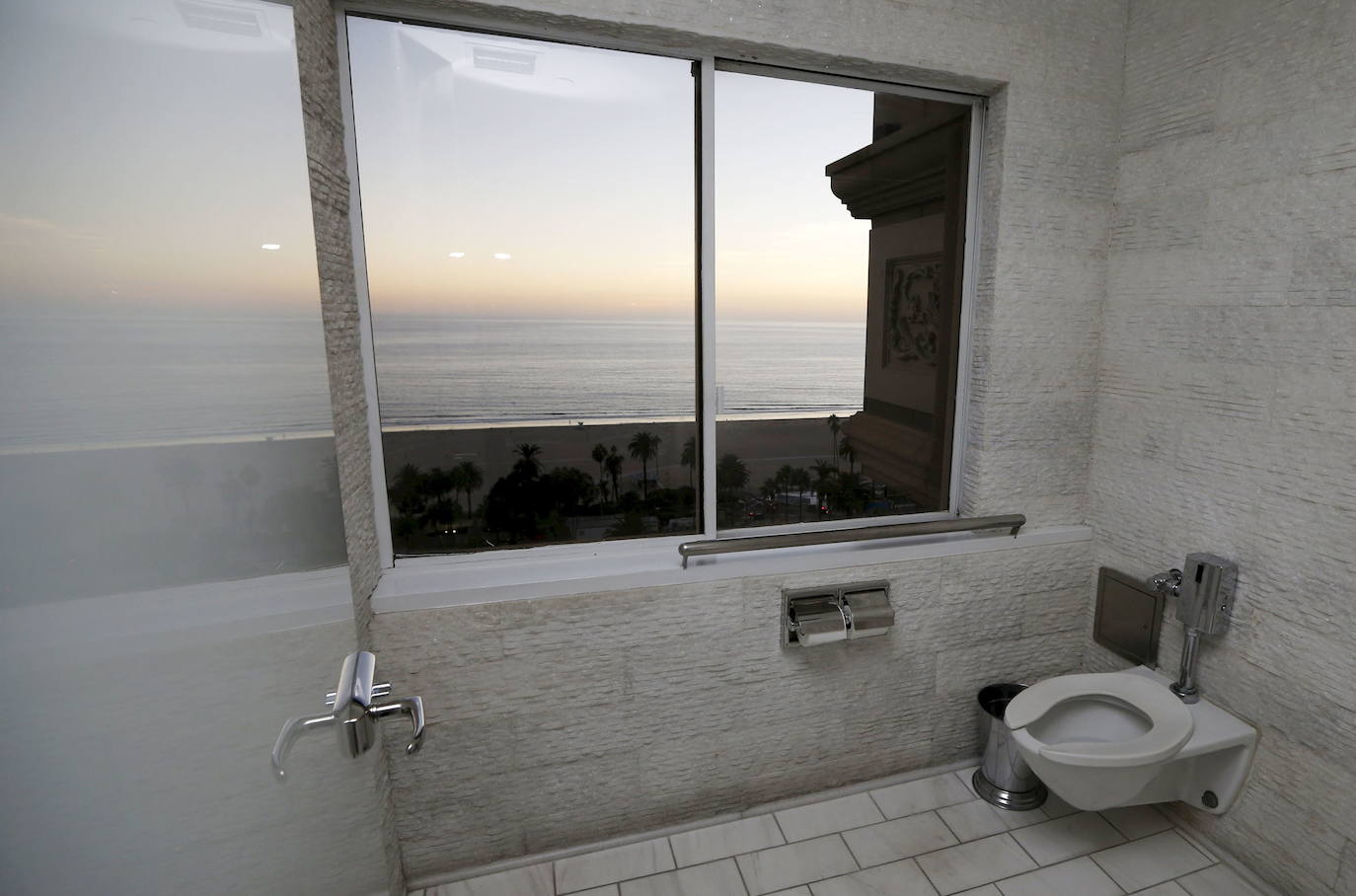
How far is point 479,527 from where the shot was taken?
177 cm

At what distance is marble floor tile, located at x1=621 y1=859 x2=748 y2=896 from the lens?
1702mm

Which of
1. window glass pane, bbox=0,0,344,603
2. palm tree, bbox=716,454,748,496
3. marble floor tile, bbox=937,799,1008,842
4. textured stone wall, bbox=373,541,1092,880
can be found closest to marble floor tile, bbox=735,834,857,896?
textured stone wall, bbox=373,541,1092,880

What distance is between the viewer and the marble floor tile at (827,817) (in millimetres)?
1897

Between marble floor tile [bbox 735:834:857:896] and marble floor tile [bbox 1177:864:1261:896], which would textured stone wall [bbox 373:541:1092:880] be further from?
marble floor tile [bbox 1177:864:1261:896]

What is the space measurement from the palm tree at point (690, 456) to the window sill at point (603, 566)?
0.20m

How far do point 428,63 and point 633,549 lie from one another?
1361 millimetres

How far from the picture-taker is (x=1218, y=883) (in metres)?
1.70

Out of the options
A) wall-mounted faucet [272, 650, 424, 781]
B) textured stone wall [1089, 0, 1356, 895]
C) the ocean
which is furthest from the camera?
textured stone wall [1089, 0, 1356, 895]

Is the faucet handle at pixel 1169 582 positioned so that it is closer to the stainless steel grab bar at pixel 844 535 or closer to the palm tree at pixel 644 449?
the stainless steel grab bar at pixel 844 535

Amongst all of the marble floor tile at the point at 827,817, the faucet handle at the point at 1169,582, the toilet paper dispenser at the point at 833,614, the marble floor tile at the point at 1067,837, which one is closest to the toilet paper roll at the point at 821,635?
the toilet paper dispenser at the point at 833,614

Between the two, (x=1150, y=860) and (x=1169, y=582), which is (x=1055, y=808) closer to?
(x=1150, y=860)

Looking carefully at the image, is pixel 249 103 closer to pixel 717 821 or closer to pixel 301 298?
pixel 301 298

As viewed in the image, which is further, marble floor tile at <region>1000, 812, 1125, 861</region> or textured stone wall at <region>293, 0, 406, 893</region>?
marble floor tile at <region>1000, 812, 1125, 861</region>

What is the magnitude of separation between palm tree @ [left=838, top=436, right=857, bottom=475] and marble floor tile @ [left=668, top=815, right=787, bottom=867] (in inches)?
43.8
